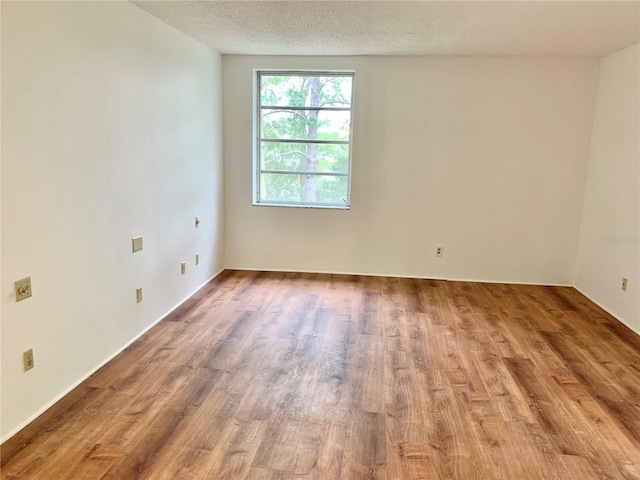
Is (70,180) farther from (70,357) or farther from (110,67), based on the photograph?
(70,357)

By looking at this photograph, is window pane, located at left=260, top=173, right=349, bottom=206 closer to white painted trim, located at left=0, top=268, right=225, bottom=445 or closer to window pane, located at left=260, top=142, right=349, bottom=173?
window pane, located at left=260, top=142, right=349, bottom=173

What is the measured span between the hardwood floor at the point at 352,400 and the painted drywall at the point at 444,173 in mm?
1058

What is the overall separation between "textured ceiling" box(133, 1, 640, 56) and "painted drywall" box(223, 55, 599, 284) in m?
0.32

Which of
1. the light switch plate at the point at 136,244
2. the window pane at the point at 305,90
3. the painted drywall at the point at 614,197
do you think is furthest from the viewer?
the window pane at the point at 305,90

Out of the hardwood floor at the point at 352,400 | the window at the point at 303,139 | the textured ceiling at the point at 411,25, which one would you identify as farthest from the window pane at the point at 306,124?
the hardwood floor at the point at 352,400

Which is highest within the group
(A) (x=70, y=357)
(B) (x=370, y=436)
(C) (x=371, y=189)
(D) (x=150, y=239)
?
(C) (x=371, y=189)

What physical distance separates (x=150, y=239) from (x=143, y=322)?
2.07ft

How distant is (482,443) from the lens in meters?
2.16

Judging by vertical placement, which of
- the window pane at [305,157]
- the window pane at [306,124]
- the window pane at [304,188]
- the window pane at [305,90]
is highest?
the window pane at [305,90]

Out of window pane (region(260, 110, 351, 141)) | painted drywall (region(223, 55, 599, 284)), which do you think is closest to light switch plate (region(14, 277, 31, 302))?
painted drywall (region(223, 55, 599, 284))

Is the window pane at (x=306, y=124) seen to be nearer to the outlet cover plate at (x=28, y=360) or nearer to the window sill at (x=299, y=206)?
the window sill at (x=299, y=206)

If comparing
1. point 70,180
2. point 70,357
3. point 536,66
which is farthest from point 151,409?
point 536,66

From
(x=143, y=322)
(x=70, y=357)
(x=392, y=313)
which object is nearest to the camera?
(x=70, y=357)

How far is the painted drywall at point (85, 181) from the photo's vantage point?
82.0 inches
